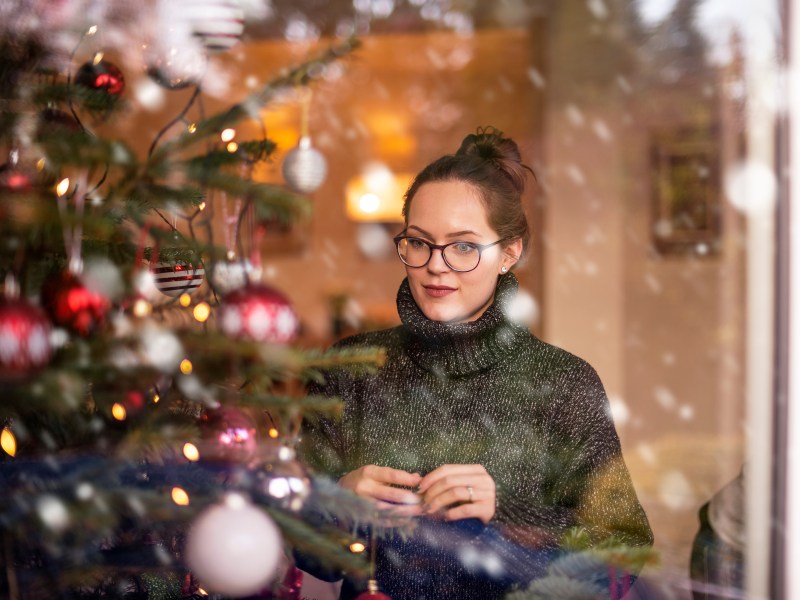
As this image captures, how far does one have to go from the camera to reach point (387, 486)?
95cm

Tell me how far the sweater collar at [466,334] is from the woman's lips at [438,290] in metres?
0.04

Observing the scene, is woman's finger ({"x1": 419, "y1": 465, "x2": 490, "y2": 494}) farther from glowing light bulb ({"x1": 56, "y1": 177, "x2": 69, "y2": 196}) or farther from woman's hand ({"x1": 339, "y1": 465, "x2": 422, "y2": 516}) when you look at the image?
glowing light bulb ({"x1": 56, "y1": 177, "x2": 69, "y2": 196})

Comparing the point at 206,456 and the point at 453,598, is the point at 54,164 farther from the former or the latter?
the point at 453,598

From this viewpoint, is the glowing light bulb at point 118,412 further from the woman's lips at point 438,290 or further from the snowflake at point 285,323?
the woman's lips at point 438,290

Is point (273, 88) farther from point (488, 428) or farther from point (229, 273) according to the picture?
point (488, 428)

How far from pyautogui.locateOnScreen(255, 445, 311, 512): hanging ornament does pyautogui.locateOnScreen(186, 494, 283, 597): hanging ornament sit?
7 centimetres

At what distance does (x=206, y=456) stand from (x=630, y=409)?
2.47 metres

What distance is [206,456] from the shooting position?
0.71 m

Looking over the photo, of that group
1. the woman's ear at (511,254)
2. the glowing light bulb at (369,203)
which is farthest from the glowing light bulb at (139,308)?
the glowing light bulb at (369,203)

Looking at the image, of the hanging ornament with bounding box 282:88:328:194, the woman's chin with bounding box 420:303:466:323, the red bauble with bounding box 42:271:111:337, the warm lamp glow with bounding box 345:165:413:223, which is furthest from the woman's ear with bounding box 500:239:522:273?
the warm lamp glow with bounding box 345:165:413:223

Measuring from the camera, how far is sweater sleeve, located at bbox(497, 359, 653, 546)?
103 cm

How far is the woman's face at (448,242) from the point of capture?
1071mm

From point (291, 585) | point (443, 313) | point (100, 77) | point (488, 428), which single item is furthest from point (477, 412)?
point (100, 77)

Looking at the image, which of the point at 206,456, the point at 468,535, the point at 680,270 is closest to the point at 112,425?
the point at 206,456
